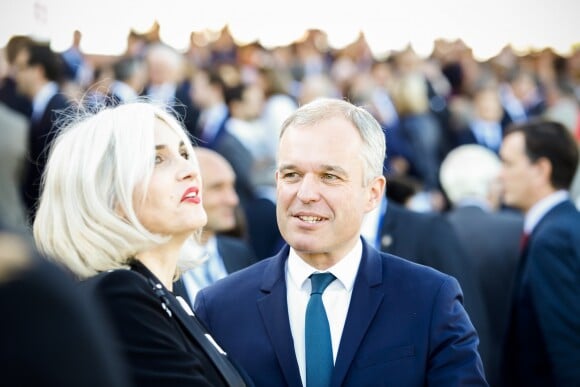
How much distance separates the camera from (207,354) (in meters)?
2.80

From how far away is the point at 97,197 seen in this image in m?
2.92

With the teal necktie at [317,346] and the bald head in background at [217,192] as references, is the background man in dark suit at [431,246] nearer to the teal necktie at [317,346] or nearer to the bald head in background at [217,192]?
the bald head in background at [217,192]

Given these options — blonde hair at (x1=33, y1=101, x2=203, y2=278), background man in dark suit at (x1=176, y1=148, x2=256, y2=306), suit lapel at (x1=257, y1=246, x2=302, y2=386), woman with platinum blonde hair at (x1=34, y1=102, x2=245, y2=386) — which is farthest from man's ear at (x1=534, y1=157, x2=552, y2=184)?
blonde hair at (x1=33, y1=101, x2=203, y2=278)

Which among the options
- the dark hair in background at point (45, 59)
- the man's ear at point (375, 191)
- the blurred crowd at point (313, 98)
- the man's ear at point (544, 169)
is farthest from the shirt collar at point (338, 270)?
the dark hair in background at point (45, 59)

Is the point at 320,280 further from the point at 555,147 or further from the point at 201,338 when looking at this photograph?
the point at 555,147

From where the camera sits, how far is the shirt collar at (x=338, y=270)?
335 centimetres

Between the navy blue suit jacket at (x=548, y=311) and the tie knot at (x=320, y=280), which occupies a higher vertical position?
the tie knot at (x=320, y=280)

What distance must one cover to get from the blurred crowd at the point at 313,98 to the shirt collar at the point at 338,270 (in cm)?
71

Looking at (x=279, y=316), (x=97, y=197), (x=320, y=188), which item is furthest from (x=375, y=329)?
(x=97, y=197)

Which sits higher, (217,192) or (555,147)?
(555,147)

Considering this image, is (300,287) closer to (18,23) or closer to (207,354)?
(207,354)

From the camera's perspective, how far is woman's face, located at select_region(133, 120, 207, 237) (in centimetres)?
301

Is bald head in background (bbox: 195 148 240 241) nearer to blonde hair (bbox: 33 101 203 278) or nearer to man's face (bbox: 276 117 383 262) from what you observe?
man's face (bbox: 276 117 383 262)

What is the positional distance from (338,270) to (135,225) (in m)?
0.79
